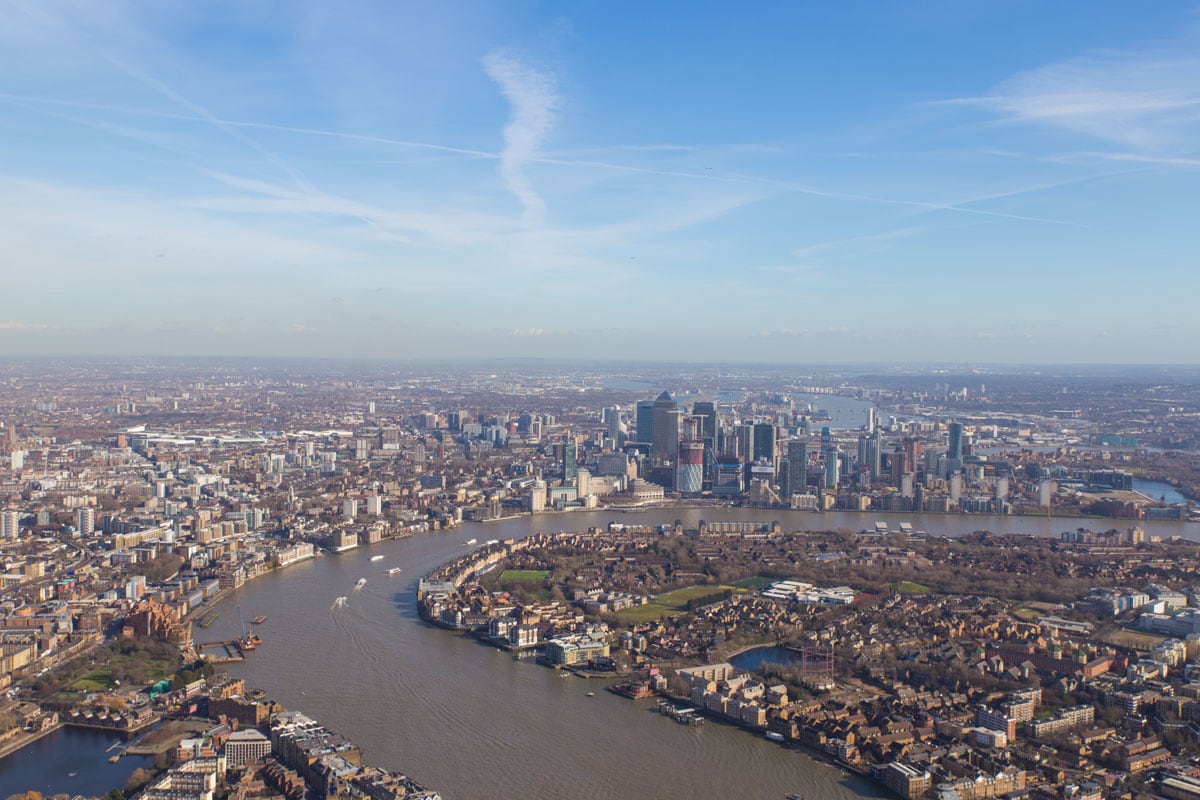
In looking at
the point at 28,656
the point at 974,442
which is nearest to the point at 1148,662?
the point at 28,656

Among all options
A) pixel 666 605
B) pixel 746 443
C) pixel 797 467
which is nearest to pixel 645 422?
pixel 746 443

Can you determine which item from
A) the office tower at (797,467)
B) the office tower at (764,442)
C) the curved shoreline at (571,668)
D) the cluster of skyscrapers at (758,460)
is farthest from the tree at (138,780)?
the office tower at (764,442)

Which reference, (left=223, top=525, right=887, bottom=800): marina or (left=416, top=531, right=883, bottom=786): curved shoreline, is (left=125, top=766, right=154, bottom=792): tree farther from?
(left=416, top=531, right=883, bottom=786): curved shoreline

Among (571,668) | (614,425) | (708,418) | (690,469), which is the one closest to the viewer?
(571,668)

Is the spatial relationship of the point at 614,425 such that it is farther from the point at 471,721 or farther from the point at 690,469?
the point at 471,721

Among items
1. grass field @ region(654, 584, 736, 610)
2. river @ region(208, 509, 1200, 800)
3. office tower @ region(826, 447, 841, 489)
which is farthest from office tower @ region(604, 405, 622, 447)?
river @ region(208, 509, 1200, 800)

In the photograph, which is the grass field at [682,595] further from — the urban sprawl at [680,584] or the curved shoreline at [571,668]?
the curved shoreline at [571,668]
